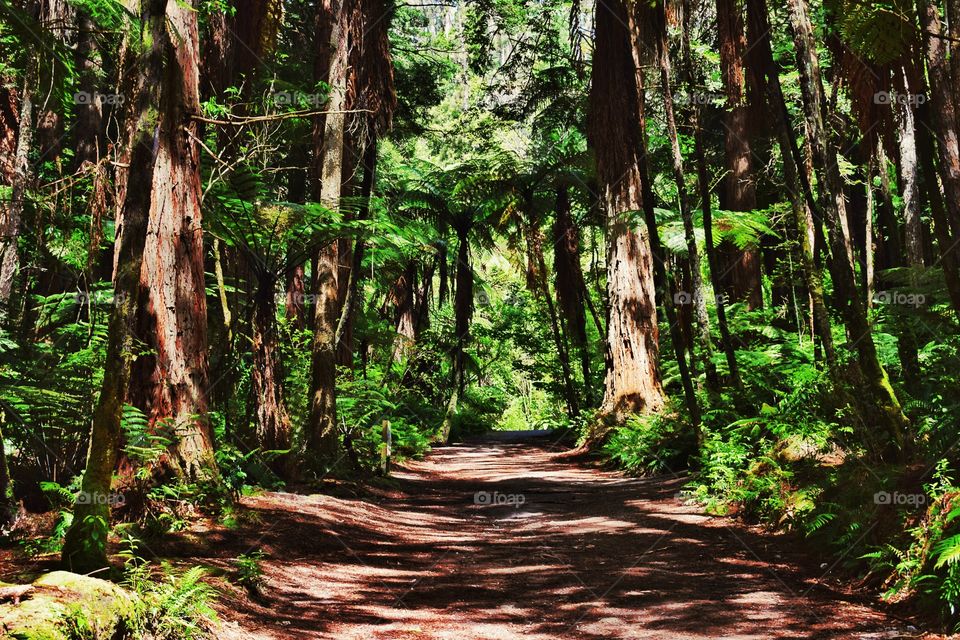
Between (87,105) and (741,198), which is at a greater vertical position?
(87,105)

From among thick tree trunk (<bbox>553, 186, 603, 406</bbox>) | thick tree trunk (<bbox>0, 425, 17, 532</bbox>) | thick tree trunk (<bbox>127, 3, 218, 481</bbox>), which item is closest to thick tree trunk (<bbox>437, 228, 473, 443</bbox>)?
thick tree trunk (<bbox>553, 186, 603, 406</bbox>)

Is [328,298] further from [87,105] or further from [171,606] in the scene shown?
[171,606]

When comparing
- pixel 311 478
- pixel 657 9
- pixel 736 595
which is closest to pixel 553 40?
pixel 657 9

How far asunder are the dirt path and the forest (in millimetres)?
37

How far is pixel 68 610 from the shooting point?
3119mm

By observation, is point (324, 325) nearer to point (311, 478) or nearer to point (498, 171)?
point (311, 478)

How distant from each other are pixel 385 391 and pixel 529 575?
837 cm

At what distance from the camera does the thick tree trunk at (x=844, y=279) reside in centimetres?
650

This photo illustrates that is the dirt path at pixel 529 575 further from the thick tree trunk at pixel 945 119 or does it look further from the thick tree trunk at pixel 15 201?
the thick tree trunk at pixel 15 201

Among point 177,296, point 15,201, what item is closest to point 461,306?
point 15,201

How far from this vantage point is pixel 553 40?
71.2ft

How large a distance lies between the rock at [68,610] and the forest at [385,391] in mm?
16

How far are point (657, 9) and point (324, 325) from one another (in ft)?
20.9

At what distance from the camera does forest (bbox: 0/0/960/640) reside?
14.9ft
